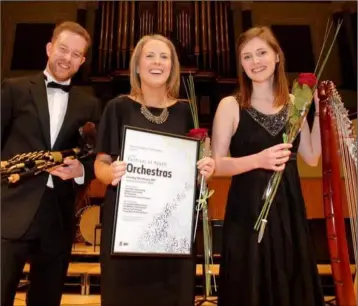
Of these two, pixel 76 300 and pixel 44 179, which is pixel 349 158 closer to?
pixel 44 179

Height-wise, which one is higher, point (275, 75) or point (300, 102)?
point (275, 75)

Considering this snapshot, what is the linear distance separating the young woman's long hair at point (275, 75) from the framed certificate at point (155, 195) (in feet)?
1.37

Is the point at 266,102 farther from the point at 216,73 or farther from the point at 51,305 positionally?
the point at 216,73

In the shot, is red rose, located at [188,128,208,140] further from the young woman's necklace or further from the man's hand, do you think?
the man's hand

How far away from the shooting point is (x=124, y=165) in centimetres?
167

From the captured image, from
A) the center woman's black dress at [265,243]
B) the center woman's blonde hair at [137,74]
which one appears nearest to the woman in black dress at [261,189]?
the center woman's black dress at [265,243]

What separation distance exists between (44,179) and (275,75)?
4.06ft

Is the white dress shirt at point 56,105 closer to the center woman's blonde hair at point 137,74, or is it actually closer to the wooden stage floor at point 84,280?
the center woman's blonde hair at point 137,74

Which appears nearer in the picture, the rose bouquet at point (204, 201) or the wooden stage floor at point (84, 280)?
the rose bouquet at point (204, 201)

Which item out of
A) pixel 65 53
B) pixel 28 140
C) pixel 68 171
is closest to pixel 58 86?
pixel 65 53

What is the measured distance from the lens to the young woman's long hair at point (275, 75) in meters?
1.96

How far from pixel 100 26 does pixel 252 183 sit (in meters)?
6.70

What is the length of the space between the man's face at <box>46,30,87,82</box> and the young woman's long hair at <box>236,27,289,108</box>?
80 centimetres

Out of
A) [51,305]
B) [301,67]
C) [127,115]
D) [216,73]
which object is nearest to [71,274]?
[51,305]
